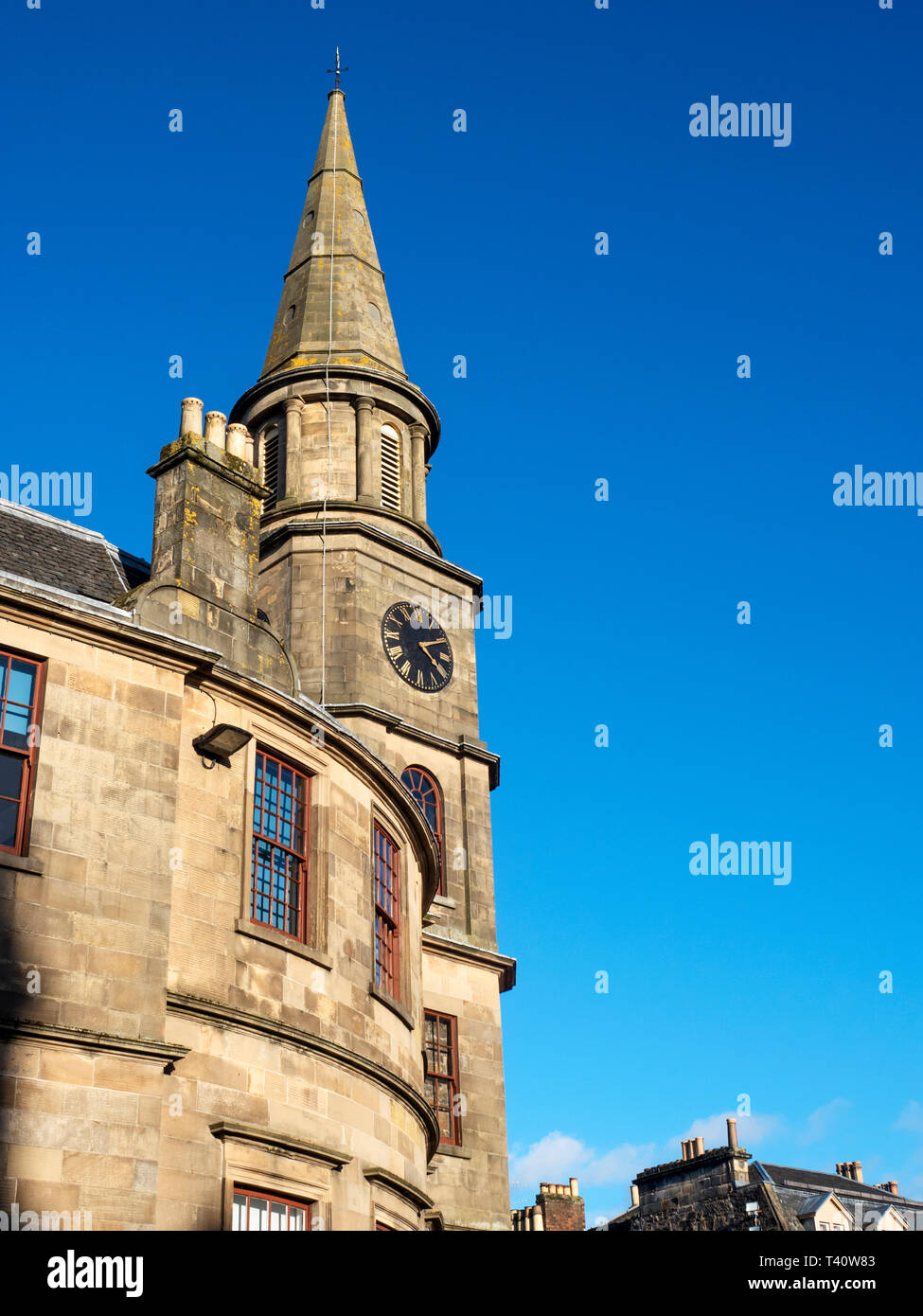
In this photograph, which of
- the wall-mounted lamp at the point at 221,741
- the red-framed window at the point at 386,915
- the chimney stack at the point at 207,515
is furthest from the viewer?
the red-framed window at the point at 386,915

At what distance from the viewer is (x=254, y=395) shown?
119 ft

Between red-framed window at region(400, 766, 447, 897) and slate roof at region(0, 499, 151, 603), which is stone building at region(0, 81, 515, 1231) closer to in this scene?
slate roof at region(0, 499, 151, 603)

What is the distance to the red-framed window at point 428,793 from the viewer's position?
30.9 metres

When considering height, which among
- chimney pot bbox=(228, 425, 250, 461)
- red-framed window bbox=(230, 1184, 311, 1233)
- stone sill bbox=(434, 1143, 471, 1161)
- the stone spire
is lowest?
red-framed window bbox=(230, 1184, 311, 1233)

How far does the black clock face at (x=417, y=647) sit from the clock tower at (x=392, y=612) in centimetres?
4

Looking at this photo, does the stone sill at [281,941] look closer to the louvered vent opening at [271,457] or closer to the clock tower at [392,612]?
the clock tower at [392,612]

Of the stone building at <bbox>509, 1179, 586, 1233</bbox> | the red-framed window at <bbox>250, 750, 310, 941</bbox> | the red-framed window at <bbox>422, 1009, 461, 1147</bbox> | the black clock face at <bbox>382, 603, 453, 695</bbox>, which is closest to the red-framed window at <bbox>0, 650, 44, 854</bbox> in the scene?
the red-framed window at <bbox>250, 750, 310, 941</bbox>

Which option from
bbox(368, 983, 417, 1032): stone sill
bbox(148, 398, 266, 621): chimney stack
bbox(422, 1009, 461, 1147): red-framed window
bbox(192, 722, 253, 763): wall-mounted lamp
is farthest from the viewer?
bbox(422, 1009, 461, 1147): red-framed window

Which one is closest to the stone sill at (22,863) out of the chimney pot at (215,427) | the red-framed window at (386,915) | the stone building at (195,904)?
the stone building at (195,904)

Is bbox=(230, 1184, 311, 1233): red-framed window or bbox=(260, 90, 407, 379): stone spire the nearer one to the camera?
bbox=(230, 1184, 311, 1233): red-framed window

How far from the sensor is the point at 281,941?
1795cm

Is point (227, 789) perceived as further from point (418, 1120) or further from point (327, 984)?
point (418, 1120)

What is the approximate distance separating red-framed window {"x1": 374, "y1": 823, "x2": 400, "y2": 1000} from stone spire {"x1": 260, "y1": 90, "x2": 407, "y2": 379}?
17495 millimetres

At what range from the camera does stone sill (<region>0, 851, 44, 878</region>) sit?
15.5 meters
